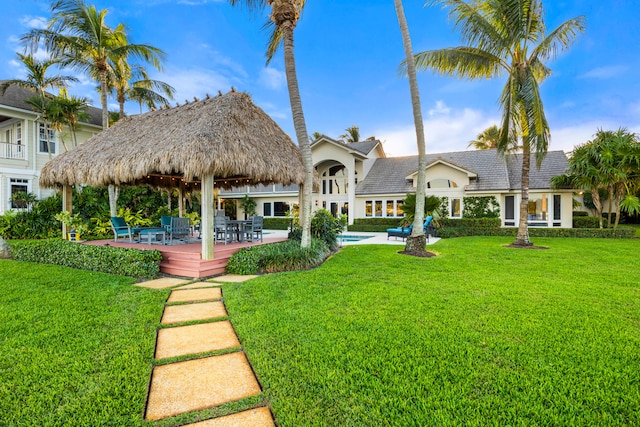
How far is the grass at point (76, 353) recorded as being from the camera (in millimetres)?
2549

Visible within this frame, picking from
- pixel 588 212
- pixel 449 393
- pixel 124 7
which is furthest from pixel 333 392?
pixel 588 212

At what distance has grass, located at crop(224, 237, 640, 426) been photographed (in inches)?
100

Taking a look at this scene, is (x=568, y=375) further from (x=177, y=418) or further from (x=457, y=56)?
(x=457, y=56)

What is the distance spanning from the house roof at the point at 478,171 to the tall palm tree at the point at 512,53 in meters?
7.53

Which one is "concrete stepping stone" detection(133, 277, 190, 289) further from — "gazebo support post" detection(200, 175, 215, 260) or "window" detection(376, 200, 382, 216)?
"window" detection(376, 200, 382, 216)

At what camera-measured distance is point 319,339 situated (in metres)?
3.84

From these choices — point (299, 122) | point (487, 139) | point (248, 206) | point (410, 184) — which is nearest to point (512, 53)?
point (299, 122)

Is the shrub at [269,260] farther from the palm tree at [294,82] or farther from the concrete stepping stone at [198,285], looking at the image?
the concrete stepping stone at [198,285]

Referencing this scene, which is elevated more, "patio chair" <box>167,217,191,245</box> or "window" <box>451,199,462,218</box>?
"window" <box>451,199,462,218</box>

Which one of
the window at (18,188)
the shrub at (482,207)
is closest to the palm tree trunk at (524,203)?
the shrub at (482,207)

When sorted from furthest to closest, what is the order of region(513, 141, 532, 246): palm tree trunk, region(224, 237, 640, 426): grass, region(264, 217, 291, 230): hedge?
region(264, 217, 291, 230): hedge, region(513, 141, 532, 246): palm tree trunk, region(224, 237, 640, 426): grass

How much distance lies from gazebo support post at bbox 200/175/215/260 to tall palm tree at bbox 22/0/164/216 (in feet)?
25.6

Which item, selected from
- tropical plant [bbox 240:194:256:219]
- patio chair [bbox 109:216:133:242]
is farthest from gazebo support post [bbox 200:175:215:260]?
tropical plant [bbox 240:194:256:219]

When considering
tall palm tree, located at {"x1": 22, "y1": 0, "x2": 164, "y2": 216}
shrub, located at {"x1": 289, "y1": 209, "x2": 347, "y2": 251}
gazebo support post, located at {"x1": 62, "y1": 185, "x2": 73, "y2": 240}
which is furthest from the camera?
tall palm tree, located at {"x1": 22, "y1": 0, "x2": 164, "y2": 216}
